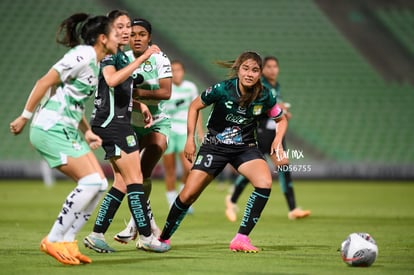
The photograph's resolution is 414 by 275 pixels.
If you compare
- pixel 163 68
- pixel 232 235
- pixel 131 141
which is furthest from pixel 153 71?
pixel 232 235

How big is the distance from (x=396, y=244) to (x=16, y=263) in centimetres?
416

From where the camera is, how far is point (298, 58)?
92.1 ft

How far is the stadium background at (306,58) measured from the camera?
25953 millimetres

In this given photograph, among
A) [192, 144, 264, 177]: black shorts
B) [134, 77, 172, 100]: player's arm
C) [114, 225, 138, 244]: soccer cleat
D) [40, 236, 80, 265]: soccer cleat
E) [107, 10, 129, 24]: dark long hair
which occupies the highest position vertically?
[107, 10, 129, 24]: dark long hair

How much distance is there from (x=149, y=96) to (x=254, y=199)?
5.11 feet

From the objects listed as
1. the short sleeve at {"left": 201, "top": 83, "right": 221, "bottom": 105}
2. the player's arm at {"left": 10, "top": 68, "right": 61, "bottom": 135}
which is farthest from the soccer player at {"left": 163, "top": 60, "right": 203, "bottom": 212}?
the player's arm at {"left": 10, "top": 68, "right": 61, "bottom": 135}

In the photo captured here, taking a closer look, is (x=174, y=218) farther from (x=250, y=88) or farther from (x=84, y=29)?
(x=84, y=29)

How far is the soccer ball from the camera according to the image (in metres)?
7.16

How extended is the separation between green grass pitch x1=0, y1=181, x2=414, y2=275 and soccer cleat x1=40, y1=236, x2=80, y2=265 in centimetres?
9

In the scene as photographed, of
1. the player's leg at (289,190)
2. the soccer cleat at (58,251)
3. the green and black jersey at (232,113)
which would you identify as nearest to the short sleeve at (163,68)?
the green and black jersey at (232,113)

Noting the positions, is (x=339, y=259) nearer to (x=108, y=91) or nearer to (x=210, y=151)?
(x=210, y=151)

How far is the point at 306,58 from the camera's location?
92.3 feet

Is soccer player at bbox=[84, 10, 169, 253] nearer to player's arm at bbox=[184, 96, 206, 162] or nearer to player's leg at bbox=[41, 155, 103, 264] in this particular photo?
player's arm at bbox=[184, 96, 206, 162]

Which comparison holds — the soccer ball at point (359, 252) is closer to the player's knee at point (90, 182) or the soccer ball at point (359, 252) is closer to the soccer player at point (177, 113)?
the player's knee at point (90, 182)
